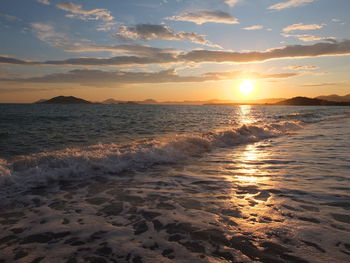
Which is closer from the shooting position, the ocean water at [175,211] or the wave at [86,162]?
the ocean water at [175,211]

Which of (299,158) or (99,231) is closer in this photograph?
(99,231)

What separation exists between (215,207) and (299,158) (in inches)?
256

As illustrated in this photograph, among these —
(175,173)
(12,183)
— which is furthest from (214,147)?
(12,183)

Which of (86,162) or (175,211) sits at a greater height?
(86,162)

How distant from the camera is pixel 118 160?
32.8 ft

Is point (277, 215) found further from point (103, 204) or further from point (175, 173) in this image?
point (175, 173)

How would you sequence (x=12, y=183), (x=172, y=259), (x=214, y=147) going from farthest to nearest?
(x=214, y=147), (x=12, y=183), (x=172, y=259)

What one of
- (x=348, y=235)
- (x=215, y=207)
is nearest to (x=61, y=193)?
(x=215, y=207)

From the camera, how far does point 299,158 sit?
33.4 ft

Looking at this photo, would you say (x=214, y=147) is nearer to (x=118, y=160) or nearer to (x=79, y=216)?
(x=118, y=160)

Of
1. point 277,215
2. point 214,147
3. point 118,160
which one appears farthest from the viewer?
point 214,147

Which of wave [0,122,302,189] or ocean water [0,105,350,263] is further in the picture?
wave [0,122,302,189]

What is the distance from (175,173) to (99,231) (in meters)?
4.53

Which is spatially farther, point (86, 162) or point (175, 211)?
point (86, 162)
